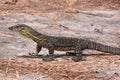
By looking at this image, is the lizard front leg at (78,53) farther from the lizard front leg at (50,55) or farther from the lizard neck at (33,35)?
the lizard neck at (33,35)

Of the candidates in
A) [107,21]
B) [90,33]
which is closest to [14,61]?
[90,33]

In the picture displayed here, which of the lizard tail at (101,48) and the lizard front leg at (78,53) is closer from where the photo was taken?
the lizard front leg at (78,53)

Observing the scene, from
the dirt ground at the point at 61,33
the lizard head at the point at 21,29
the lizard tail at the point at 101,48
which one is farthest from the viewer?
the lizard tail at the point at 101,48

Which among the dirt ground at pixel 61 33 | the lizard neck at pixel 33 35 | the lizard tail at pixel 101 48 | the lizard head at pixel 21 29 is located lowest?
the dirt ground at pixel 61 33

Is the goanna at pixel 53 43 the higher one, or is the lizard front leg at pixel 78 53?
the goanna at pixel 53 43

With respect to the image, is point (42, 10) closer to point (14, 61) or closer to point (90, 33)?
point (90, 33)

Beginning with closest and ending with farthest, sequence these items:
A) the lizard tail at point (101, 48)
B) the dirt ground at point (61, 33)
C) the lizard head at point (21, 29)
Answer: the dirt ground at point (61, 33), the lizard head at point (21, 29), the lizard tail at point (101, 48)

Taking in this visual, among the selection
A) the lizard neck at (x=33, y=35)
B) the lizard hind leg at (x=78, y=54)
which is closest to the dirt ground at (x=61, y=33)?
the lizard hind leg at (x=78, y=54)

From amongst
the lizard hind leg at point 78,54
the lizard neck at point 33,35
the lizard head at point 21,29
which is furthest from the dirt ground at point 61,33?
the lizard head at point 21,29

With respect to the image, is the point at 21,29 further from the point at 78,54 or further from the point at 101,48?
the point at 101,48
